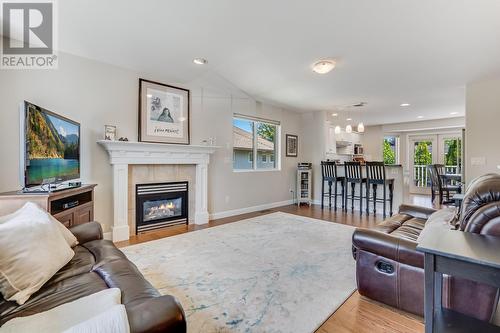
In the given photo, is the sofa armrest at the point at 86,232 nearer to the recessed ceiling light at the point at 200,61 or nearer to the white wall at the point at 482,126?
the recessed ceiling light at the point at 200,61

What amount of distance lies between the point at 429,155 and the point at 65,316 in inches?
398

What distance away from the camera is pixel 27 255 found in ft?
4.07

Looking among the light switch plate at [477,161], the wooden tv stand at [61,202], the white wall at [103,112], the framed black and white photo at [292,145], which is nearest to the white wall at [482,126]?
the light switch plate at [477,161]

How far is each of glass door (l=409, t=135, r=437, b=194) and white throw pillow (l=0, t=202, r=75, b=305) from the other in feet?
32.2

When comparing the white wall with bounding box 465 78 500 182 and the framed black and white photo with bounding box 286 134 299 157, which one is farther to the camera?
the framed black and white photo with bounding box 286 134 299 157

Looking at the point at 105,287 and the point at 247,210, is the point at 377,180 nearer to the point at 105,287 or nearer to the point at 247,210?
the point at 247,210

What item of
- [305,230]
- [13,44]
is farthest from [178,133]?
[305,230]

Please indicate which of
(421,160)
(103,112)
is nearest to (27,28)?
(103,112)

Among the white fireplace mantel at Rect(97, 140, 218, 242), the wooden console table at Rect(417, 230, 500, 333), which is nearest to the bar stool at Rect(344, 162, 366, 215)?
the white fireplace mantel at Rect(97, 140, 218, 242)

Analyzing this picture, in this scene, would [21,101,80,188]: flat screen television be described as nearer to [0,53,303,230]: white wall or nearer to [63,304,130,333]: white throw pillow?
[0,53,303,230]: white wall

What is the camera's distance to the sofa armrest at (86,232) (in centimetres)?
196

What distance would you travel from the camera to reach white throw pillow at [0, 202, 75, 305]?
3.78 feet

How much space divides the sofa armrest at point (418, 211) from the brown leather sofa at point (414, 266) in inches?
23.5

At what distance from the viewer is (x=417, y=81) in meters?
4.04
